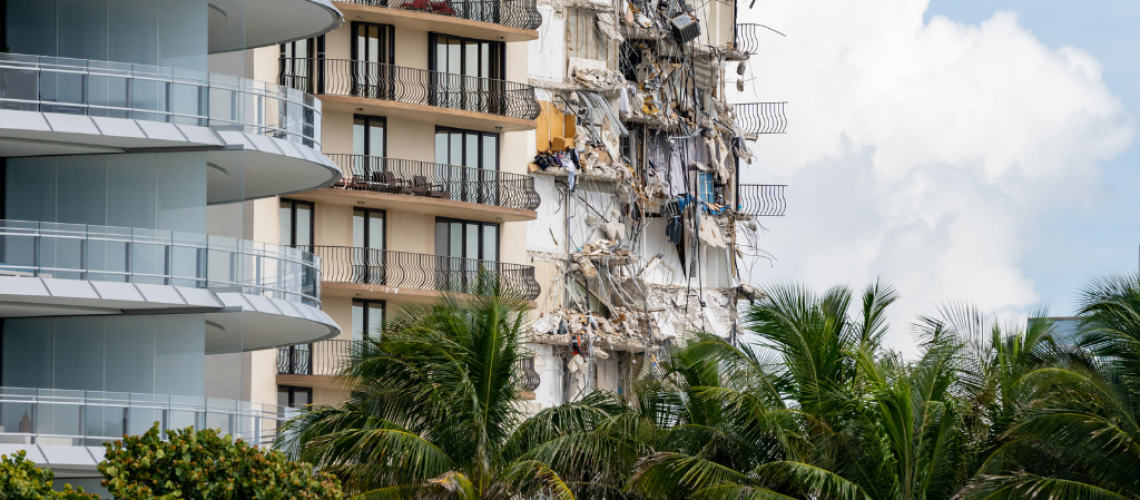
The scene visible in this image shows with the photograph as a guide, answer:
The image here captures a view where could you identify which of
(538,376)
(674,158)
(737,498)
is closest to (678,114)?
(674,158)

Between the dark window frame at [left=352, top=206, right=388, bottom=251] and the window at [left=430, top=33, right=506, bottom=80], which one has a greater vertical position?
the window at [left=430, top=33, right=506, bottom=80]

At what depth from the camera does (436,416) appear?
32.6 meters

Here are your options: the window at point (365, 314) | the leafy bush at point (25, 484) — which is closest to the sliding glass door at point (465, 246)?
the window at point (365, 314)

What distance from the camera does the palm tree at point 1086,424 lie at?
29094 millimetres

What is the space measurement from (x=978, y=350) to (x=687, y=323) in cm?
2942

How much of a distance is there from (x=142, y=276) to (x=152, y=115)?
2989 mm

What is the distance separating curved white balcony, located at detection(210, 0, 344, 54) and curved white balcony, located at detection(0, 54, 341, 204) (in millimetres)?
1900

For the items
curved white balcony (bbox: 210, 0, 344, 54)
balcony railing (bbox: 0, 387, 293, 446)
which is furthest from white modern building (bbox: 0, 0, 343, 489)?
curved white balcony (bbox: 210, 0, 344, 54)

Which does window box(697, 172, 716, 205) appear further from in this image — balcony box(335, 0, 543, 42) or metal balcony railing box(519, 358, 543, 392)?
metal balcony railing box(519, 358, 543, 392)

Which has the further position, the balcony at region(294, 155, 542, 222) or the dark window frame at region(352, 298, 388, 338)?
the balcony at region(294, 155, 542, 222)

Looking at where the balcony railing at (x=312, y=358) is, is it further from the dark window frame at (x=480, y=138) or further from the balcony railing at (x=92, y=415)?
the balcony railing at (x=92, y=415)

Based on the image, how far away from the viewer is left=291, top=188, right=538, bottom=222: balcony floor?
51.3 m

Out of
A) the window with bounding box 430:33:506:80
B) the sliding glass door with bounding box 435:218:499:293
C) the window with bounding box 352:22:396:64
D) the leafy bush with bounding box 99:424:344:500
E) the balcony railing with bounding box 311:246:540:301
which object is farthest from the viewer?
the window with bounding box 430:33:506:80

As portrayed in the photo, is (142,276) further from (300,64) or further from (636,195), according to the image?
(636,195)
